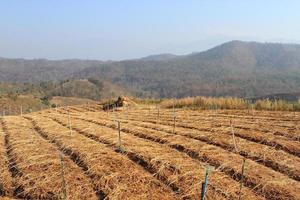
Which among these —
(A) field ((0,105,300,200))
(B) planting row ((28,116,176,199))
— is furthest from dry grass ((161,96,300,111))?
(B) planting row ((28,116,176,199))

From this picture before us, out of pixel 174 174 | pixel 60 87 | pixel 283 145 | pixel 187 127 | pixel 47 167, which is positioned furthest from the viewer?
pixel 60 87

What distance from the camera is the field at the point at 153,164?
258 inches

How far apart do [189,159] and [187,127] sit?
4.26 meters

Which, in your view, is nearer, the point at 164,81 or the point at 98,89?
the point at 98,89

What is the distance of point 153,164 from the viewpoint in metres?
7.67

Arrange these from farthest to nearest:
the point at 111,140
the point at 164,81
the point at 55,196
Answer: the point at 164,81
the point at 111,140
the point at 55,196

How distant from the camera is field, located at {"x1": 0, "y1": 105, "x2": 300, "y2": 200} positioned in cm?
655

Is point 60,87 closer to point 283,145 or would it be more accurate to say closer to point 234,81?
point 234,81

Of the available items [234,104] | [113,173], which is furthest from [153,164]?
[234,104]

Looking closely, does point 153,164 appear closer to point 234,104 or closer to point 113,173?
point 113,173

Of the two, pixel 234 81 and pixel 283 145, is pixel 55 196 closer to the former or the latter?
pixel 283 145

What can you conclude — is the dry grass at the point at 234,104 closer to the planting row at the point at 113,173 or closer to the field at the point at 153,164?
the field at the point at 153,164

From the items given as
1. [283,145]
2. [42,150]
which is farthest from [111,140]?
[283,145]

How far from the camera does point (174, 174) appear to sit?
23.5ft
